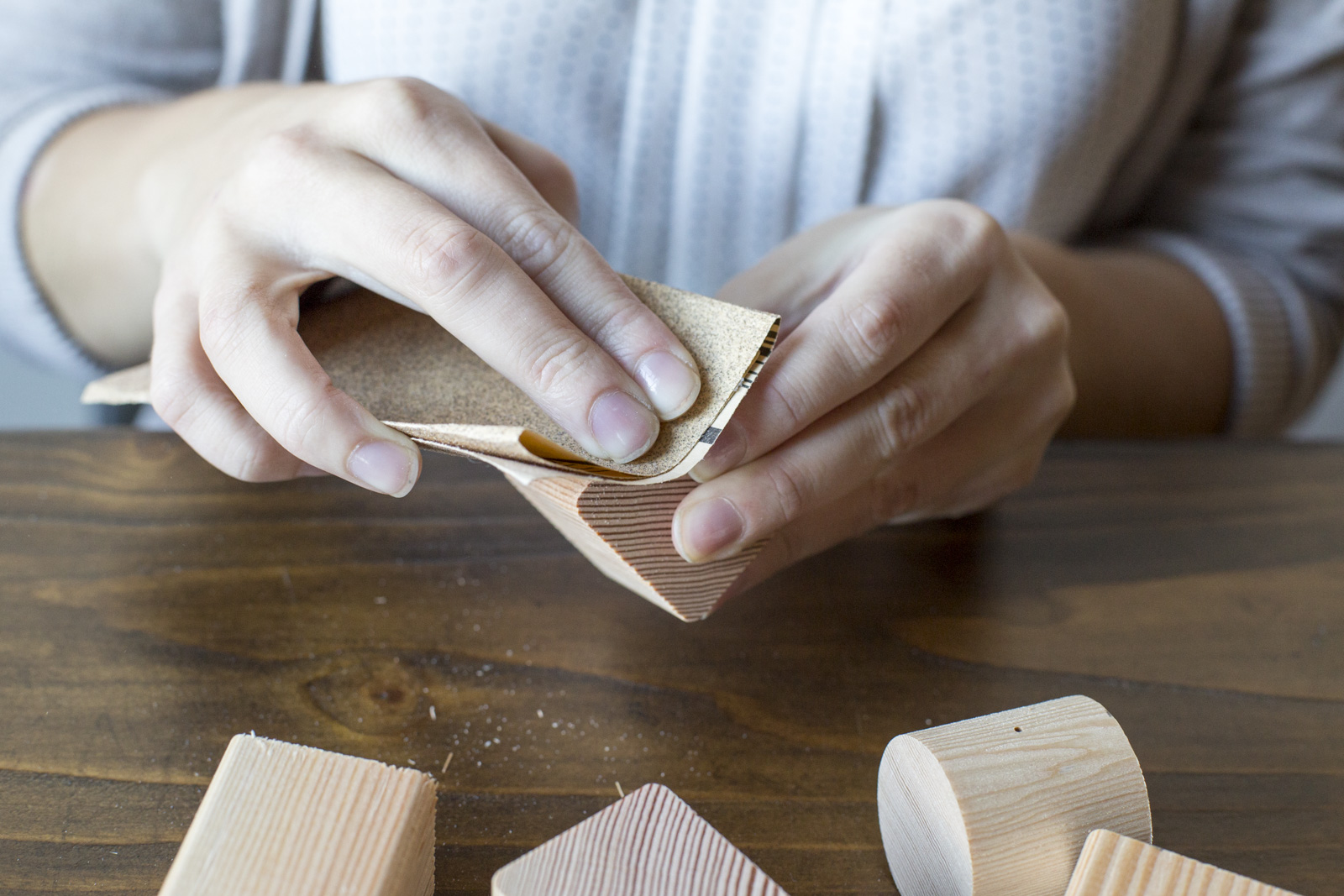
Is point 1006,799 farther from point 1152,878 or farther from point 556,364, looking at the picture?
point 556,364

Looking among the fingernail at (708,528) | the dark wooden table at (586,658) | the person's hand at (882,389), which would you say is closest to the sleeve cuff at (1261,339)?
the dark wooden table at (586,658)

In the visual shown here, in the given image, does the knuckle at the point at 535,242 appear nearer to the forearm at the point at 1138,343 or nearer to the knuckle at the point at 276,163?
the knuckle at the point at 276,163

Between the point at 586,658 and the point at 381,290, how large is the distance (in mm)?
181

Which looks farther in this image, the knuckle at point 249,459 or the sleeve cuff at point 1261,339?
the sleeve cuff at point 1261,339

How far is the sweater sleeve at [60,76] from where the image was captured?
0.60m

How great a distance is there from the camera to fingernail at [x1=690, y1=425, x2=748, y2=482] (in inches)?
13.7

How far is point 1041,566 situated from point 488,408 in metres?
0.30

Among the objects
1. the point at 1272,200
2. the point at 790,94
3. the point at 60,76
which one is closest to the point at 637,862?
the point at 790,94

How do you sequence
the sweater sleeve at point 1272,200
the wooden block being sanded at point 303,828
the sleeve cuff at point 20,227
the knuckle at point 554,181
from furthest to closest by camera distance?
1. the sweater sleeve at point 1272,200
2. the sleeve cuff at point 20,227
3. the knuckle at point 554,181
4. the wooden block being sanded at point 303,828

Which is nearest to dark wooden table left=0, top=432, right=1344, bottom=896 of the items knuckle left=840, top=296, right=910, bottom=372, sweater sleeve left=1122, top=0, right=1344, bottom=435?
knuckle left=840, top=296, right=910, bottom=372

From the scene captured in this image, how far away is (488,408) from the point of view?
0.37 m

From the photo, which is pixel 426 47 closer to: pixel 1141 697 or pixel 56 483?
pixel 56 483

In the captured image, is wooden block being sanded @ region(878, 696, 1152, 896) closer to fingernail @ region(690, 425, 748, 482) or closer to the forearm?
fingernail @ region(690, 425, 748, 482)

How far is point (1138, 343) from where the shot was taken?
27.3 inches
